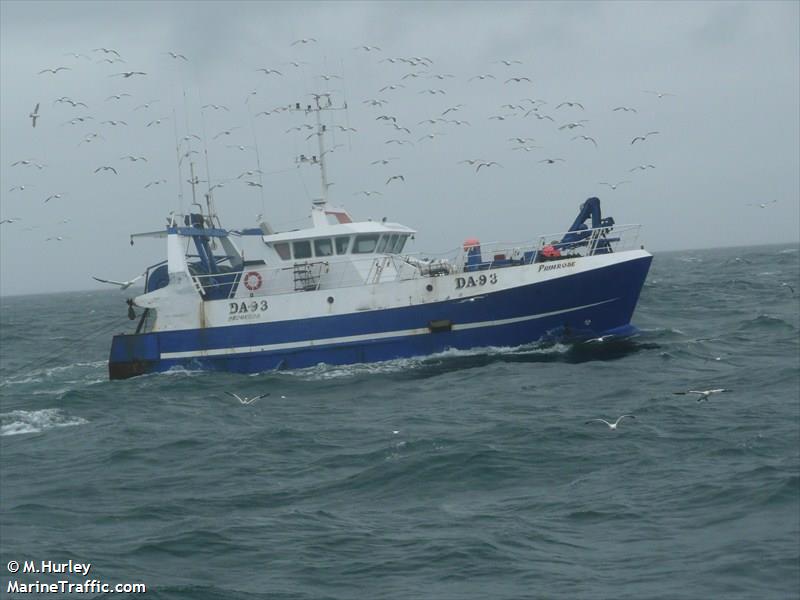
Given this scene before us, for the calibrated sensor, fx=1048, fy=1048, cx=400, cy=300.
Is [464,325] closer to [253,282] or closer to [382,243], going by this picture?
[382,243]

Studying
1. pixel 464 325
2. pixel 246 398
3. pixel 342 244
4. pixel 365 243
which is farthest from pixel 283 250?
pixel 246 398

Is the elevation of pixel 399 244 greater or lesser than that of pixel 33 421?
greater

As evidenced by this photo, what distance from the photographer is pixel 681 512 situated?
42.1ft

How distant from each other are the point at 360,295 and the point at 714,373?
9.79m

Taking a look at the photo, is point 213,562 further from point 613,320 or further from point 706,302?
point 706,302

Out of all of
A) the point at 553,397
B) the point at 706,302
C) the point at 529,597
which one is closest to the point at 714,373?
the point at 553,397

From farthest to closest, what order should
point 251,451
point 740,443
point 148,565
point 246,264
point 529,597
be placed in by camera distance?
point 246,264, point 251,451, point 740,443, point 148,565, point 529,597

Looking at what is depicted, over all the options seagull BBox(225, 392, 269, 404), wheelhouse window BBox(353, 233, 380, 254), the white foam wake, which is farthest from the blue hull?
the white foam wake

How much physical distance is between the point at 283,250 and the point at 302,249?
641 mm

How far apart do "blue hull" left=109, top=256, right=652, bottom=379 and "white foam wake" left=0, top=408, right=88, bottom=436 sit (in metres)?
6.50

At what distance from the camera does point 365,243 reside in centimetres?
2984

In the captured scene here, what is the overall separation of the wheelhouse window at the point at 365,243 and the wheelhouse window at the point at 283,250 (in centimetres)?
196

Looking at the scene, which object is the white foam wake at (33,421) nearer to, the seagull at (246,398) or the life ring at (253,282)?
the seagull at (246,398)

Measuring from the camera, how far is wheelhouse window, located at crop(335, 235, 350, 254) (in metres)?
29.7
